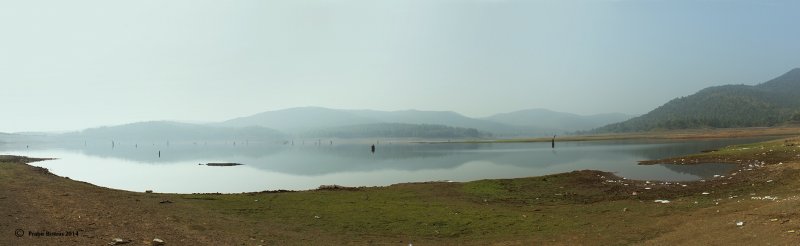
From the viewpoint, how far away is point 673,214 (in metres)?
18.3

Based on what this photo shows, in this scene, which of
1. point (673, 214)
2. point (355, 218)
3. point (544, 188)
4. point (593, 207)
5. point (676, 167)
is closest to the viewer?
point (673, 214)

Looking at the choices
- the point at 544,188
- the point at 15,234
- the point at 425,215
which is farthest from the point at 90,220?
the point at 544,188

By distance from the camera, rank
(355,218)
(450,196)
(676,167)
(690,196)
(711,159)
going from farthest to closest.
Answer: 1. (711,159)
2. (676,167)
3. (450,196)
4. (690,196)
5. (355,218)

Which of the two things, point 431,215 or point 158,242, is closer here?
point 158,242

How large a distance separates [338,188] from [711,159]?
40835 millimetres

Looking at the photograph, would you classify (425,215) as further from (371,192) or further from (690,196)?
(690,196)

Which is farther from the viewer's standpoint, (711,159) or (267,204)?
(711,159)

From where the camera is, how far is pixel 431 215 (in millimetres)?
20891

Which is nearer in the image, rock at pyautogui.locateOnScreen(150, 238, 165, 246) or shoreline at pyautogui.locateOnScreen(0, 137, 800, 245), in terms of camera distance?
rock at pyautogui.locateOnScreen(150, 238, 165, 246)

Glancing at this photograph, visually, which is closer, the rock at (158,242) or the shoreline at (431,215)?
the rock at (158,242)

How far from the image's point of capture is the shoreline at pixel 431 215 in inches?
584

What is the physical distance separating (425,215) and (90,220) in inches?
536

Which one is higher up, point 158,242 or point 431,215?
point 158,242

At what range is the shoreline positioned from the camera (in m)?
14.8
